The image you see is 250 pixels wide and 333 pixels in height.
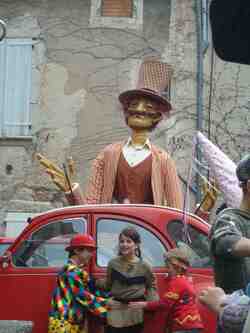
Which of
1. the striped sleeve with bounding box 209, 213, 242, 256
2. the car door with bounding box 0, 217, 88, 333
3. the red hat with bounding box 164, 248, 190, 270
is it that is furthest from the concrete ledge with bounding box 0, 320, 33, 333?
the striped sleeve with bounding box 209, 213, 242, 256

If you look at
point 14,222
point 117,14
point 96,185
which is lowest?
point 96,185

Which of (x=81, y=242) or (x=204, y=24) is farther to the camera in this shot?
(x=204, y=24)

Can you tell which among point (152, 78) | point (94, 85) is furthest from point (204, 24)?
point (152, 78)

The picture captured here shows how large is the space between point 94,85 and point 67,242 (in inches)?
288

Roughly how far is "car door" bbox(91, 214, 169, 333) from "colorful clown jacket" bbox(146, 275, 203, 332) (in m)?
0.42

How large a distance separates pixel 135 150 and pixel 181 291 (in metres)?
1.92

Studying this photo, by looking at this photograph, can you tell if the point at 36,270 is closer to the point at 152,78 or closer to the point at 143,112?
the point at 143,112

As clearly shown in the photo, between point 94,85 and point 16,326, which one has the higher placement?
point 94,85

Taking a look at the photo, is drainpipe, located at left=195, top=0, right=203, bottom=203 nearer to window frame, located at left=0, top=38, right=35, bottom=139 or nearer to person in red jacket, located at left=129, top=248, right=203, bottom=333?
window frame, located at left=0, top=38, right=35, bottom=139

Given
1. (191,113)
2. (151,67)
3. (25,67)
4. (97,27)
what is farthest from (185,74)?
(151,67)

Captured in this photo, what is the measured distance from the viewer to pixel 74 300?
6.44 metres

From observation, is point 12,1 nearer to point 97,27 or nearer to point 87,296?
point 97,27

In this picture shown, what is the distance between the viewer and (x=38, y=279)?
21.9 ft

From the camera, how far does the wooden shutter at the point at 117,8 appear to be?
1413 centimetres
